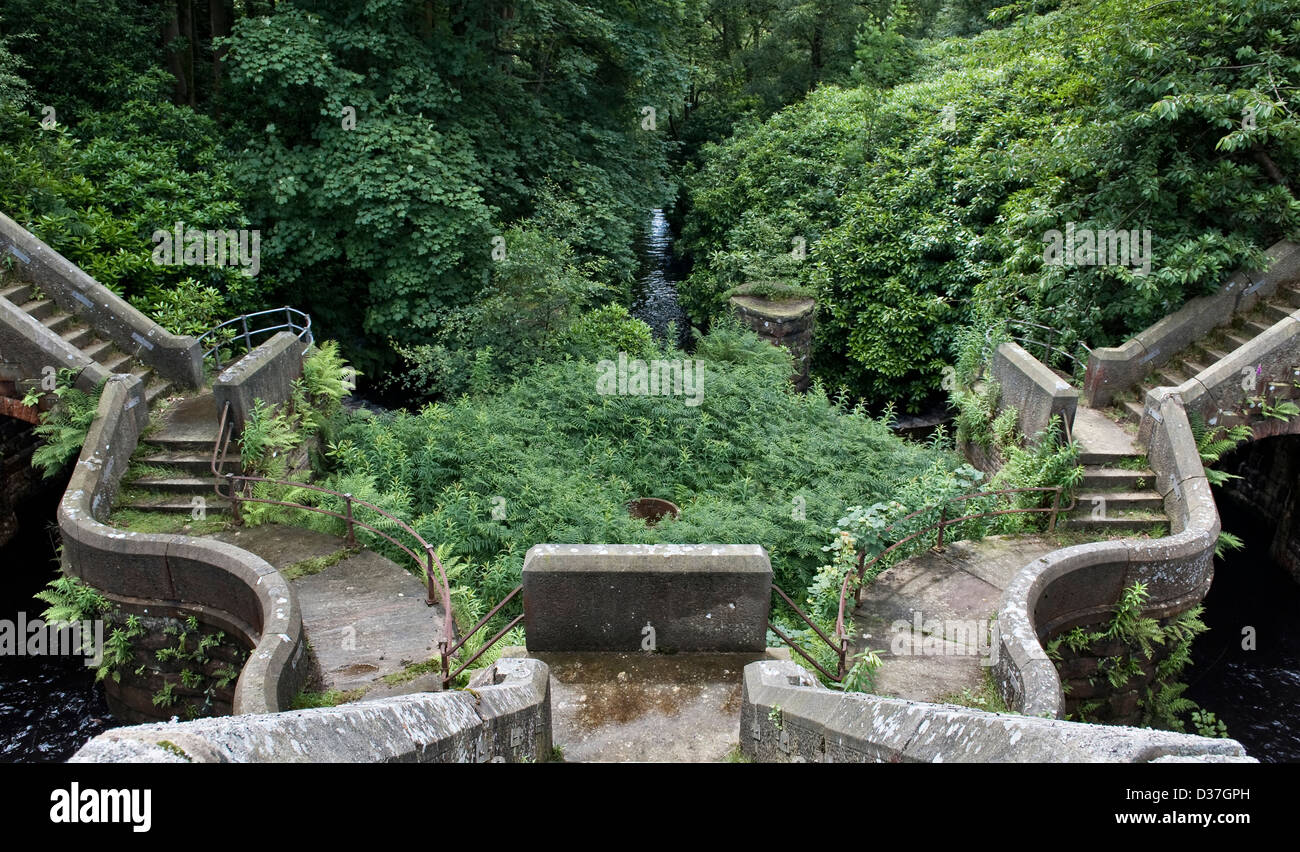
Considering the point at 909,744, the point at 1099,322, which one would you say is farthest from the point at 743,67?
the point at 909,744

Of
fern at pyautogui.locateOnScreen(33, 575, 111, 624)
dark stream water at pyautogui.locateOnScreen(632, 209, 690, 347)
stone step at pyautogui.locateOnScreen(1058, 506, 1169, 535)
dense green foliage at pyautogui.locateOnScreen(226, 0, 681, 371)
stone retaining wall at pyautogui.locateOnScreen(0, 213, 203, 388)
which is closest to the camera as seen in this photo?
fern at pyautogui.locateOnScreen(33, 575, 111, 624)

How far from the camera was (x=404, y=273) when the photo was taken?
626 inches

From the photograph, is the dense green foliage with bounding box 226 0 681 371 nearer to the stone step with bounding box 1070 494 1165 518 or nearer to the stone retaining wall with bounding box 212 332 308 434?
the stone retaining wall with bounding box 212 332 308 434

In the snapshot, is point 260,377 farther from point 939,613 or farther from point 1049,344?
point 1049,344

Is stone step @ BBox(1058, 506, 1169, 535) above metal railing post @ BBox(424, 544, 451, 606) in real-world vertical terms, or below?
above

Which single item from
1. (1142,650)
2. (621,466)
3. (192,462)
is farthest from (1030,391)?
(192,462)

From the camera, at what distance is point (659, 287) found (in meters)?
25.8

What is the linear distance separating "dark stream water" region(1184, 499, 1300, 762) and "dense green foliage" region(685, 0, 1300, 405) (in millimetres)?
4472

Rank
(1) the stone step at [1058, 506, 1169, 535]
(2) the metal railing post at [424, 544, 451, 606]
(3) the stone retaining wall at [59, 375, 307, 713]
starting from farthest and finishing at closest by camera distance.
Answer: (1) the stone step at [1058, 506, 1169, 535], (2) the metal railing post at [424, 544, 451, 606], (3) the stone retaining wall at [59, 375, 307, 713]

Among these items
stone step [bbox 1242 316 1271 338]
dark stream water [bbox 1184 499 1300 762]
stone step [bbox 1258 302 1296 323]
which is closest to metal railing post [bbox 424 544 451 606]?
dark stream water [bbox 1184 499 1300 762]

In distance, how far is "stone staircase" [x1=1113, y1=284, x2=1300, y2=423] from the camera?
1147cm

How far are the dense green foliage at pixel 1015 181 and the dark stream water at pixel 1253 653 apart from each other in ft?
14.7

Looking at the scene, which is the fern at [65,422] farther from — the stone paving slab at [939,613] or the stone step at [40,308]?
the stone paving slab at [939,613]
